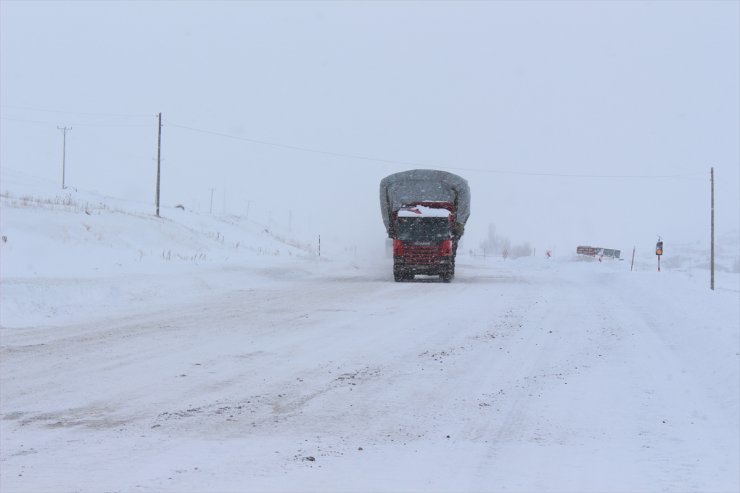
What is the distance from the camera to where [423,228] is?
25.8 meters

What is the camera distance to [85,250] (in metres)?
25.3

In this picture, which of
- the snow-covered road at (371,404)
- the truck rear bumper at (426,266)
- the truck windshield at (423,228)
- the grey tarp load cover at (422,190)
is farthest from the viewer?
the grey tarp load cover at (422,190)

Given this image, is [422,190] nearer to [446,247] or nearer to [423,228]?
[423,228]

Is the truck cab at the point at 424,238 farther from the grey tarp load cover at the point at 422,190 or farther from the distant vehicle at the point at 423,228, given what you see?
the grey tarp load cover at the point at 422,190

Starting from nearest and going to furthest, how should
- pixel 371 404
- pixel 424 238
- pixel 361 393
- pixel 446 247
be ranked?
pixel 371 404, pixel 361 393, pixel 446 247, pixel 424 238

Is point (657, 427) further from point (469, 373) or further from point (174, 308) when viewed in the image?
point (174, 308)

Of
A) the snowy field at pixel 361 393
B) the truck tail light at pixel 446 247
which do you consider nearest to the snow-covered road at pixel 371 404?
the snowy field at pixel 361 393

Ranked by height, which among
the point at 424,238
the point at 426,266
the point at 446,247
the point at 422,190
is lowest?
the point at 426,266

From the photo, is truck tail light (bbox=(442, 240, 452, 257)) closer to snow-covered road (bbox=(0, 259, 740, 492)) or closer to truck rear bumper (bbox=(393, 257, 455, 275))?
truck rear bumper (bbox=(393, 257, 455, 275))

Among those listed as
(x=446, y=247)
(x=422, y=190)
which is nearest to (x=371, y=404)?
(x=446, y=247)

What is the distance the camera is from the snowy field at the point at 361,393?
5.05 m

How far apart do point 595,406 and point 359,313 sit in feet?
26.8

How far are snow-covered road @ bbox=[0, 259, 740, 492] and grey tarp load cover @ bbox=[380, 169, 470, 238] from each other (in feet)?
45.2

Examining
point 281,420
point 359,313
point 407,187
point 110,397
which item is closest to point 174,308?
point 359,313
